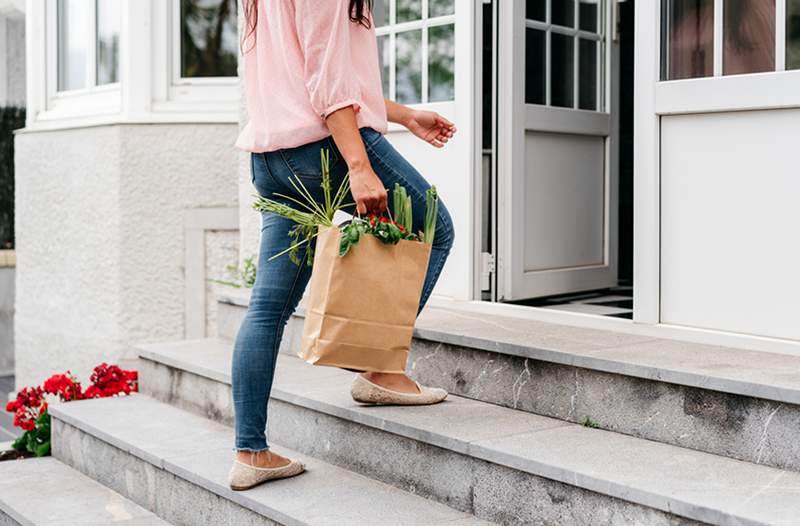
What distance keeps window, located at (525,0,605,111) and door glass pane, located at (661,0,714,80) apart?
94 centimetres

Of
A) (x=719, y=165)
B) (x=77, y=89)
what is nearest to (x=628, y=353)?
(x=719, y=165)

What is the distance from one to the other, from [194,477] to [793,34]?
2.00 metres

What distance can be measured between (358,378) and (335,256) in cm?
59

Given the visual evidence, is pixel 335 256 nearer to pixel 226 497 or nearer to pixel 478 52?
pixel 226 497

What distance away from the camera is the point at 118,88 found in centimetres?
575

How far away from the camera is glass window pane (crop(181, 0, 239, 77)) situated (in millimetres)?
5805

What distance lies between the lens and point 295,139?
2.59m

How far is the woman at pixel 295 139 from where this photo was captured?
254cm

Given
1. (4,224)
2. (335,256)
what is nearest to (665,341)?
(335,256)

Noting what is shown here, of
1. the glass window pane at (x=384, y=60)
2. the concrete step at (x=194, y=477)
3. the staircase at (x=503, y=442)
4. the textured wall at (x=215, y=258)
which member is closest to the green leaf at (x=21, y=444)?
the concrete step at (x=194, y=477)

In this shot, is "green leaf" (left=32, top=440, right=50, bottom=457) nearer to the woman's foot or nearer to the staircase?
the staircase

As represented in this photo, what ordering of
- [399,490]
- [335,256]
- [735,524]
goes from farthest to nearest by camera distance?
[399,490], [335,256], [735,524]

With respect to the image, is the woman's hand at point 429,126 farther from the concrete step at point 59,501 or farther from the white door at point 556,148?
the concrete step at point 59,501

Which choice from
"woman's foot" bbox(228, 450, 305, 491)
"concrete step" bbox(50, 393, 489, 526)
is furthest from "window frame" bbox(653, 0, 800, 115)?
"woman's foot" bbox(228, 450, 305, 491)
